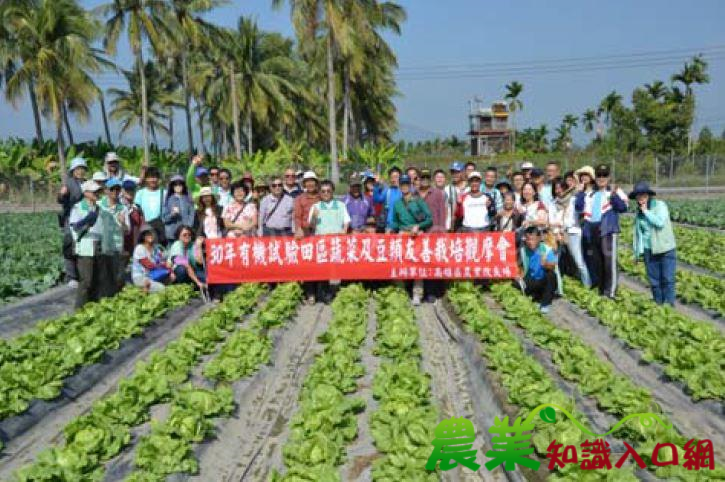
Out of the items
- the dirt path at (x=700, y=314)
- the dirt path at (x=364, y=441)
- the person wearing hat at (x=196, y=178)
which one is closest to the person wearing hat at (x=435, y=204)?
the dirt path at (x=364, y=441)

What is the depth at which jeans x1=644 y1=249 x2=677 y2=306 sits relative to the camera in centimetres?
841

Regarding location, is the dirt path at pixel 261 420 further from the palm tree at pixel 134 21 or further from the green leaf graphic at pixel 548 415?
the palm tree at pixel 134 21

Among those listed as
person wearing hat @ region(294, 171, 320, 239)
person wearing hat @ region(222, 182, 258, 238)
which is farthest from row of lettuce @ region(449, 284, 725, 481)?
person wearing hat @ region(222, 182, 258, 238)

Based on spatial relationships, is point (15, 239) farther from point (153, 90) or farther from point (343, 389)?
point (153, 90)

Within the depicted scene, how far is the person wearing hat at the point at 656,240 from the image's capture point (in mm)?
8234

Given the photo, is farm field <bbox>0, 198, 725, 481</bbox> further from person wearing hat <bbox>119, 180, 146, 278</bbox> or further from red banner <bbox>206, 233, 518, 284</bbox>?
person wearing hat <bbox>119, 180, 146, 278</bbox>

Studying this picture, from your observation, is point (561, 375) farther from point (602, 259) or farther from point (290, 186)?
point (290, 186)

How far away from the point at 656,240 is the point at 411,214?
333 centimetres

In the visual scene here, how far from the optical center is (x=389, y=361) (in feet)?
22.5

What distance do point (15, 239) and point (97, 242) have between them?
8829 millimetres

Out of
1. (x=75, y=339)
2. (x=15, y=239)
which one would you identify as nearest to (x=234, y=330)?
(x=75, y=339)

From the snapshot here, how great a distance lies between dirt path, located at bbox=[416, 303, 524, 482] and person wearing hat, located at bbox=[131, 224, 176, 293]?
3980 millimetres

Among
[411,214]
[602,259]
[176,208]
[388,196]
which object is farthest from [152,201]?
[602,259]

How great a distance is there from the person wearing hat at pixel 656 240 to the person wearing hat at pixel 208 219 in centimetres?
603
